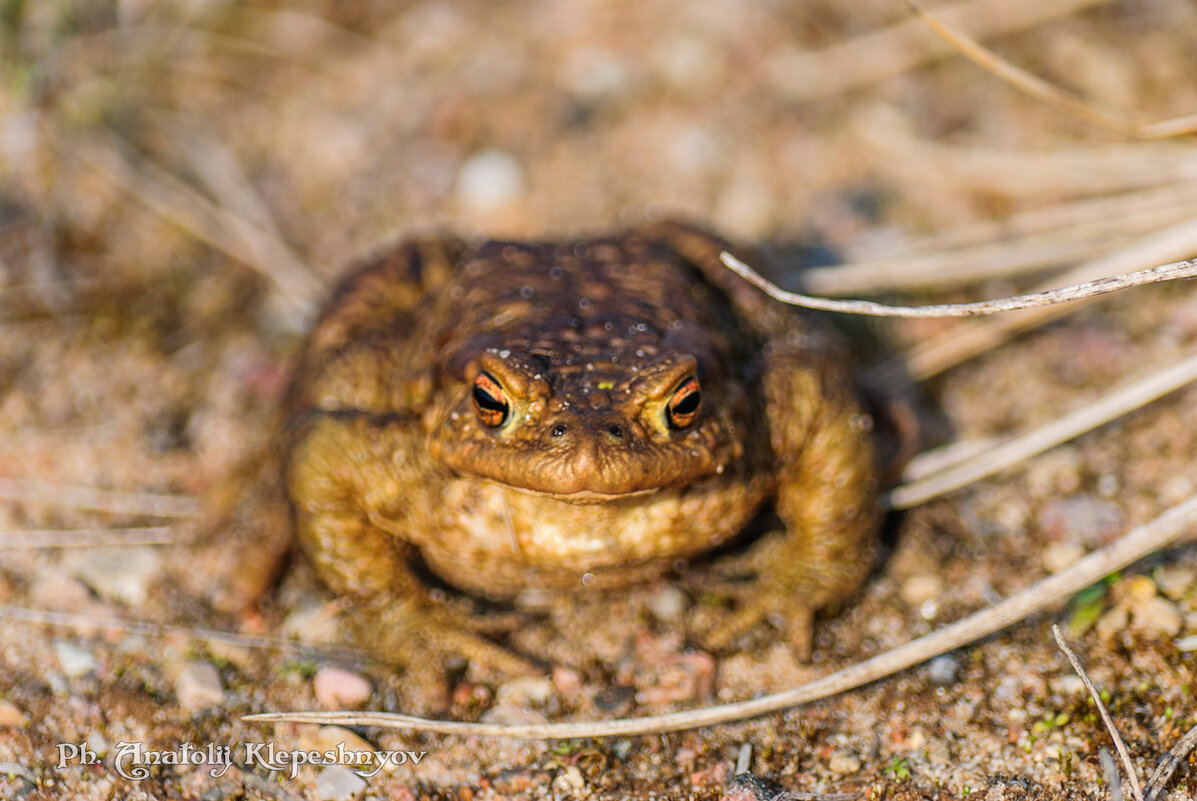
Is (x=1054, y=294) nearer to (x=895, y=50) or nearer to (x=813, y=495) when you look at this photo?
(x=813, y=495)

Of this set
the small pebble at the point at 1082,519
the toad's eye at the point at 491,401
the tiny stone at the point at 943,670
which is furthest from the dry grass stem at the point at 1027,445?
the toad's eye at the point at 491,401

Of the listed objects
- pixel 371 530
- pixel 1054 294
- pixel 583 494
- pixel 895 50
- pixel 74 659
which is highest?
pixel 1054 294

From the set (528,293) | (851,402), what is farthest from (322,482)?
(851,402)

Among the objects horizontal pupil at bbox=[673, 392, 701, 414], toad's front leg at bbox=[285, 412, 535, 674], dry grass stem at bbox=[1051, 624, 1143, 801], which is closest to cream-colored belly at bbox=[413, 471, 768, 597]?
toad's front leg at bbox=[285, 412, 535, 674]

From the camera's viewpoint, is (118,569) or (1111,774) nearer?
(1111,774)

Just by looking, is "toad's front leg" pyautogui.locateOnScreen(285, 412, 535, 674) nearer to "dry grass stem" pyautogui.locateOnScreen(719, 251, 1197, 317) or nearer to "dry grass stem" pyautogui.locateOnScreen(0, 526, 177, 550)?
"dry grass stem" pyautogui.locateOnScreen(0, 526, 177, 550)

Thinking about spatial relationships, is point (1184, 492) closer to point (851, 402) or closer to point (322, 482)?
point (851, 402)

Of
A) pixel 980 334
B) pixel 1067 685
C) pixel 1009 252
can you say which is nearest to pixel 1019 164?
pixel 1009 252
